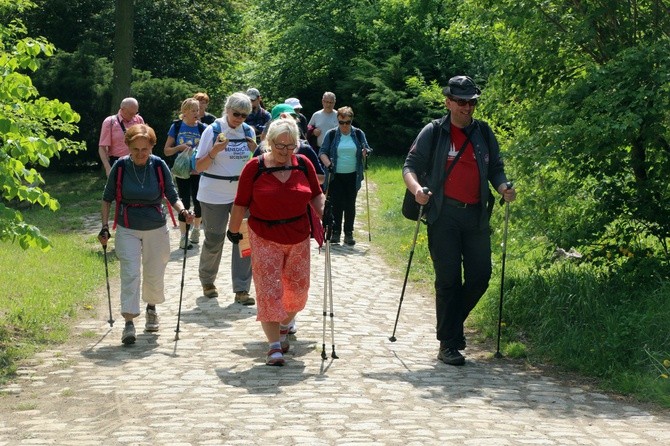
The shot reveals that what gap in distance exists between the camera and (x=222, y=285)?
1318 centimetres

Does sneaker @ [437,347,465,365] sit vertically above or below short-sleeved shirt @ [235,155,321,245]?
below

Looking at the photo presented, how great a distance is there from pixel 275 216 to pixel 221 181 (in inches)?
112

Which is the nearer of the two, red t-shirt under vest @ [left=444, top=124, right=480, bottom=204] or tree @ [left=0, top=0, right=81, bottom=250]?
tree @ [left=0, top=0, right=81, bottom=250]

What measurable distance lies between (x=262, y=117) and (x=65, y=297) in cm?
409

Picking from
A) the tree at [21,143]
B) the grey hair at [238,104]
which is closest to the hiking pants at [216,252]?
the grey hair at [238,104]

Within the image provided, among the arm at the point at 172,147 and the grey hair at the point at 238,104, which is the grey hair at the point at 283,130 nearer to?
the grey hair at the point at 238,104

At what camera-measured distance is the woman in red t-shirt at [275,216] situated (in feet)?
30.7

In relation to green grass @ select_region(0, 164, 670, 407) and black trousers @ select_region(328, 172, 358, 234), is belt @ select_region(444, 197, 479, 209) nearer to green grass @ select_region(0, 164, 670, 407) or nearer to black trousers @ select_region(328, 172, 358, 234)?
green grass @ select_region(0, 164, 670, 407)

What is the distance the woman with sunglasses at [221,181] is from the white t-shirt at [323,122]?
584 centimetres

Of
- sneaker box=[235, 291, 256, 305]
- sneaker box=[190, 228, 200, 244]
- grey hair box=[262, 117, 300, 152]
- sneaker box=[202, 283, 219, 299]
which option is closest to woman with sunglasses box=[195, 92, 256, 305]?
sneaker box=[235, 291, 256, 305]

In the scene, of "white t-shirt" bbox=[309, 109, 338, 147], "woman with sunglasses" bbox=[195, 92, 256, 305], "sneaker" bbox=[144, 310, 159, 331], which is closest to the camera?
"sneaker" bbox=[144, 310, 159, 331]

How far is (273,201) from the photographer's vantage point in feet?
30.7

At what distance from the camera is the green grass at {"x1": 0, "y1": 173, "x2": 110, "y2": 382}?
10375mm

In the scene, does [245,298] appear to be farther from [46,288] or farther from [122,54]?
[122,54]
